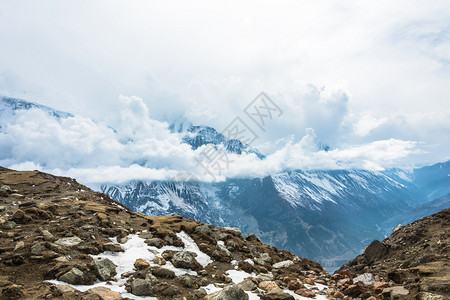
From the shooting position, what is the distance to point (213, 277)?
19.9 meters

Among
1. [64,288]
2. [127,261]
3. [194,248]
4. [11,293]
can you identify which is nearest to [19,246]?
[11,293]

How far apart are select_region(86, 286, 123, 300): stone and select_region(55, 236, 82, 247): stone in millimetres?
6857

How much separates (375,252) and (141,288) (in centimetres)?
2700

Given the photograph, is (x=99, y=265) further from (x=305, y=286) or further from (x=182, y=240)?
(x=305, y=286)

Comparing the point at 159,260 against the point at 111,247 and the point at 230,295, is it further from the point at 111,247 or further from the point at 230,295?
the point at 230,295

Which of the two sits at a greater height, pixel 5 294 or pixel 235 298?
pixel 5 294

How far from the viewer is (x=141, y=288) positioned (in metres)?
14.7

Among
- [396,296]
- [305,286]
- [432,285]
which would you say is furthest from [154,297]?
[432,285]

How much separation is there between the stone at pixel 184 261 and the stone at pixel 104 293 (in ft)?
22.9

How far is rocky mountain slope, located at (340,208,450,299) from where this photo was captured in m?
14.7

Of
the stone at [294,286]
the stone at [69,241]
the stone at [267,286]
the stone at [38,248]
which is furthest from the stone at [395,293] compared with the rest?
the stone at [38,248]

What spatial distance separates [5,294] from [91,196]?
32009 millimetres

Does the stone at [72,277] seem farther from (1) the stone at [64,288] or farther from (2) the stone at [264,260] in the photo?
(2) the stone at [264,260]

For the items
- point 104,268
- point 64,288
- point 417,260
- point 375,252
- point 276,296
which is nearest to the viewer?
point 64,288
